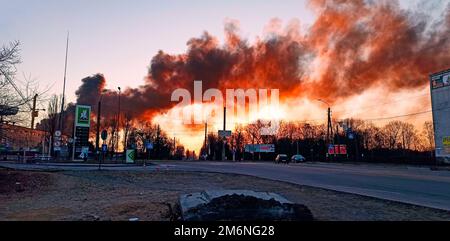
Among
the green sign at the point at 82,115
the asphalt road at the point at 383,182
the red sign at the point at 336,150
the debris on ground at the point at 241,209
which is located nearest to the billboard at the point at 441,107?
the red sign at the point at 336,150

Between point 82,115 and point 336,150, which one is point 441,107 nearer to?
point 336,150

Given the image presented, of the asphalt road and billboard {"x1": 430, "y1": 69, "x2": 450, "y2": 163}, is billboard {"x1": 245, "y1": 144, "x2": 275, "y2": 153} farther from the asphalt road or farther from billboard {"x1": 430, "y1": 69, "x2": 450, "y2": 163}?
the asphalt road

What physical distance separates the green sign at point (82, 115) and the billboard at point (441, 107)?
4666 cm

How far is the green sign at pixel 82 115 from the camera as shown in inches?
1719

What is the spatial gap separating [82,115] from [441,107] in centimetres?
5029

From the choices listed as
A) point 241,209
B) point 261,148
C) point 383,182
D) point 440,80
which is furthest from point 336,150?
point 241,209

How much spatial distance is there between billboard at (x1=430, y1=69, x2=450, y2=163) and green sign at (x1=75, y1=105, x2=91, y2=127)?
1837 inches

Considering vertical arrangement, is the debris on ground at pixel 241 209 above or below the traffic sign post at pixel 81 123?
below

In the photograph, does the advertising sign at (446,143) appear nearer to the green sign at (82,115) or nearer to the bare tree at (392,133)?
the green sign at (82,115)

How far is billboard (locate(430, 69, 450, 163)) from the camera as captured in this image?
50.3 metres

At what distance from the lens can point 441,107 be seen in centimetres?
5247

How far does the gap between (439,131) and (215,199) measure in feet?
182
